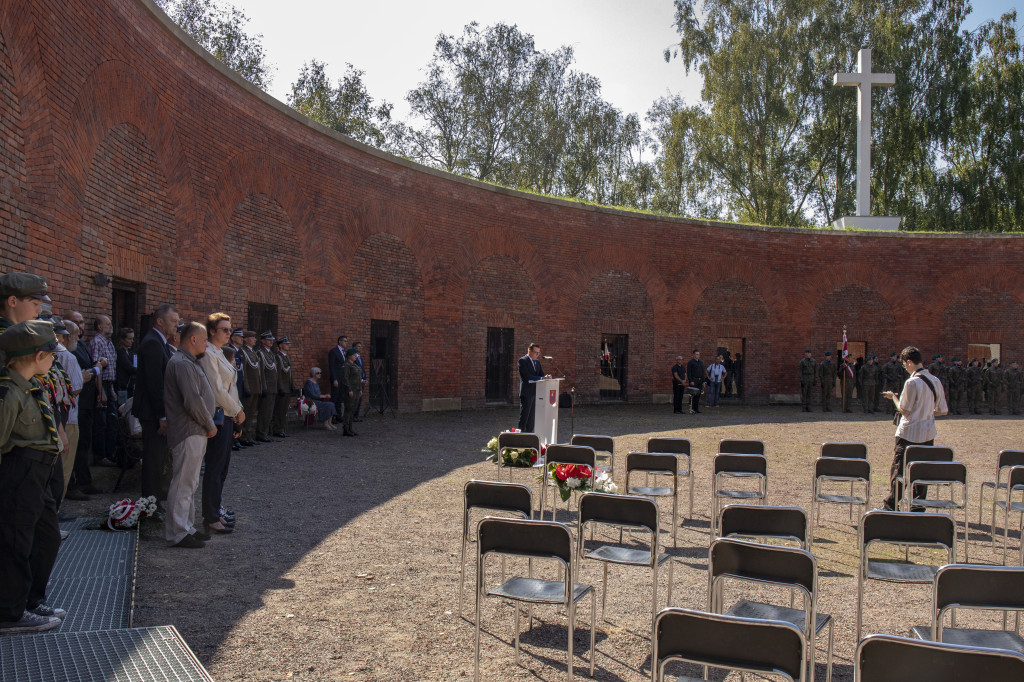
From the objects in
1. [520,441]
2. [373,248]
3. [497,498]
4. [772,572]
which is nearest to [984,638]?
[772,572]

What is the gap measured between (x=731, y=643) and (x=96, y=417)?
28.1 ft

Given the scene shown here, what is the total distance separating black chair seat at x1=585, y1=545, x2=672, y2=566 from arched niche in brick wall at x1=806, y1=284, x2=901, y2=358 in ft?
72.8

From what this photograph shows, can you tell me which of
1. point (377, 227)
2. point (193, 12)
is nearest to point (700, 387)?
point (377, 227)

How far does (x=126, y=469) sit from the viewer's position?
27.8ft

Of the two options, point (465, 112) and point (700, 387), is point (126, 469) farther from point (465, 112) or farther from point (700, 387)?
point (465, 112)

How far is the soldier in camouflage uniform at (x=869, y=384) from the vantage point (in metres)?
23.1

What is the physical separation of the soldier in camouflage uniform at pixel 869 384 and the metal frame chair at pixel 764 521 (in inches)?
794

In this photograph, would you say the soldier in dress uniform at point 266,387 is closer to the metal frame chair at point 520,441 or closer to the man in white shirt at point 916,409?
the metal frame chair at point 520,441

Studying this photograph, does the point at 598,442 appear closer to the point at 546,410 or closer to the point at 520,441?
the point at 520,441

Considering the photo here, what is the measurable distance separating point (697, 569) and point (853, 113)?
104 ft

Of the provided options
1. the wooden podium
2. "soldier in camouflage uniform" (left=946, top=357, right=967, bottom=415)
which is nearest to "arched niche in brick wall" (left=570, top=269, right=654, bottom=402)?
"soldier in camouflage uniform" (left=946, top=357, right=967, bottom=415)

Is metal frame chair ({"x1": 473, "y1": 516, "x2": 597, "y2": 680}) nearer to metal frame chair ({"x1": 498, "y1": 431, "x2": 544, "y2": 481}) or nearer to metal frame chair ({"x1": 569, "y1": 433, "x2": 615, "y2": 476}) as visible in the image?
metal frame chair ({"x1": 498, "y1": 431, "x2": 544, "y2": 481})

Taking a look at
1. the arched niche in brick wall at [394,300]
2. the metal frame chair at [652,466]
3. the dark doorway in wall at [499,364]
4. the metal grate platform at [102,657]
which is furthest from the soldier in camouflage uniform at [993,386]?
the metal grate platform at [102,657]

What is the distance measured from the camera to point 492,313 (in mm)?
20672
